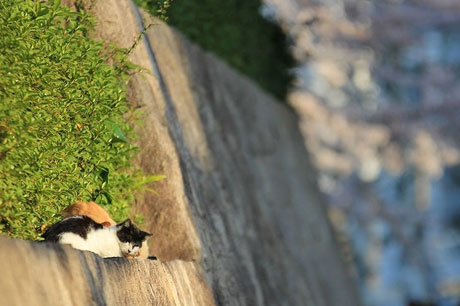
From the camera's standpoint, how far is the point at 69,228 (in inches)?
133

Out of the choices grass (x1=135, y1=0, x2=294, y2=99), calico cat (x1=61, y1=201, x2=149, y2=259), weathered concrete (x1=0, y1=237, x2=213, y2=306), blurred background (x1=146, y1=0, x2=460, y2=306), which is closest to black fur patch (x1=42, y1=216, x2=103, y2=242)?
calico cat (x1=61, y1=201, x2=149, y2=259)

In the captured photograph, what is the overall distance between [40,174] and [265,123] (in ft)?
19.9

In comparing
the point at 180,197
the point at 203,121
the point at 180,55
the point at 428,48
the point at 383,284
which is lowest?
the point at 383,284

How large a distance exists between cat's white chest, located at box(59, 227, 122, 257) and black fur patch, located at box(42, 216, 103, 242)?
0.02 m

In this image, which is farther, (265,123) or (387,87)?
(387,87)

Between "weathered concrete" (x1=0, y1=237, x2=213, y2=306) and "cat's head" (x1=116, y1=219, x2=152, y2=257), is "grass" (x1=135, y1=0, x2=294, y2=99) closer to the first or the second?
"cat's head" (x1=116, y1=219, x2=152, y2=257)

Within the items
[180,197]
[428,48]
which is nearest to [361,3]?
[428,48]

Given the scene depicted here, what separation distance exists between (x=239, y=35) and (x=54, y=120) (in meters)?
5.46

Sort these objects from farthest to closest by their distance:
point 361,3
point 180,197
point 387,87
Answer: point 387,87 < point 361,3 < point 180,197

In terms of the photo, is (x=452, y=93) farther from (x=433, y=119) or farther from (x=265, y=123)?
(x=265, y=123)

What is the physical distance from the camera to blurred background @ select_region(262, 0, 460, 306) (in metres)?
16.1

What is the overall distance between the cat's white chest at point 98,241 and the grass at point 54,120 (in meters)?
0.16

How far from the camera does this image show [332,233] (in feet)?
39.3

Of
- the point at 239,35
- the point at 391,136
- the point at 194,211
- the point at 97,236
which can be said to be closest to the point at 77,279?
the point at 97,236
